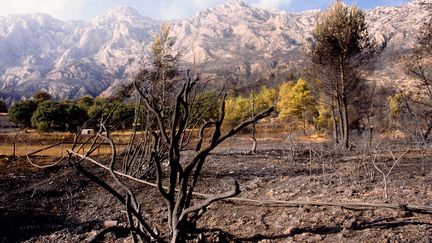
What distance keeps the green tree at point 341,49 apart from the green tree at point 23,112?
30389 mm

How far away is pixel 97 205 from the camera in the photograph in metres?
7.22

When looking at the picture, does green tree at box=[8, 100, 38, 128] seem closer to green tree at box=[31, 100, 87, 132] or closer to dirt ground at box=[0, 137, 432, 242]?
green tree at box=[31, 100, 87, 132]

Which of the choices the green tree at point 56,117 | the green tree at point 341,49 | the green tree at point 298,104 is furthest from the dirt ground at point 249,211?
the green tree at point 298,104

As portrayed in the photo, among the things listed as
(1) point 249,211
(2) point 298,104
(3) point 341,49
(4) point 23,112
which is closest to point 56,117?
(4) point 23,112

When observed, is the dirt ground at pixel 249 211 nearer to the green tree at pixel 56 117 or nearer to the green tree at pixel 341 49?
the green tree at pixel 341 49


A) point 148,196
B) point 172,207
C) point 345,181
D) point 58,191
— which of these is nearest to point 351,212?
point 172,207

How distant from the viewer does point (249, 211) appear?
4879 millimetres

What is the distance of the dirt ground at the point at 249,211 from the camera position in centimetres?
363

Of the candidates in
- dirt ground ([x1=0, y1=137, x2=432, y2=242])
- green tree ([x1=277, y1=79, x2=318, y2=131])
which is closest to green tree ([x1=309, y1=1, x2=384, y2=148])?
dirt ground ([x1=0, y1=137, x2=432, y2=242])

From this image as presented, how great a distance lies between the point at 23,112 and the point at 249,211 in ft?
129

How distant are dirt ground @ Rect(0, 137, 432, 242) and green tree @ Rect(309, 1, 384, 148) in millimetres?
9055

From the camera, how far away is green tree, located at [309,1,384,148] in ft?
63.2

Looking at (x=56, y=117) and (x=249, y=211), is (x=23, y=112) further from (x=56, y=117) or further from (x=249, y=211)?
(x=249, y=211)

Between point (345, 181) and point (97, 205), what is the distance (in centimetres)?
450
